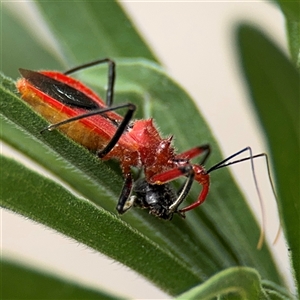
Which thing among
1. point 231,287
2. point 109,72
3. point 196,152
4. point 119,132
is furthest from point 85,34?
point 231,287

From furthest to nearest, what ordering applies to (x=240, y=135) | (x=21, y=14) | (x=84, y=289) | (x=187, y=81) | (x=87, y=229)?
(x=187, y=81)
(x=240, y=135)
(x=21, y=14)
(x=84, y=289)
(x=87, y=229)

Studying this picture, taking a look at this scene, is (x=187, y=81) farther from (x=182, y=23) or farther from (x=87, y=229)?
(x=87, y=229)

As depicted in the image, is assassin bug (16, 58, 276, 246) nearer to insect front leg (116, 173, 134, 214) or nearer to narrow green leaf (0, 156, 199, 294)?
insect front leg (116, 173, 134, 214)

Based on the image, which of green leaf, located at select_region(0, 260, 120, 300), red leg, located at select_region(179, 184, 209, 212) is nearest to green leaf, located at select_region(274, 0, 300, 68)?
red leg, located at select_region(179, 184, 209, 212)

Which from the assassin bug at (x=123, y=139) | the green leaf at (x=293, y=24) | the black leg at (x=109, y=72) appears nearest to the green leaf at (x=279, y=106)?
the assassin bug at (x=123, y=139)

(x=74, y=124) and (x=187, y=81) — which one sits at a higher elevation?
(x=74, y=124)

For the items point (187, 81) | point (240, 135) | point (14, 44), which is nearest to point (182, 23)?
point (187, 81)
